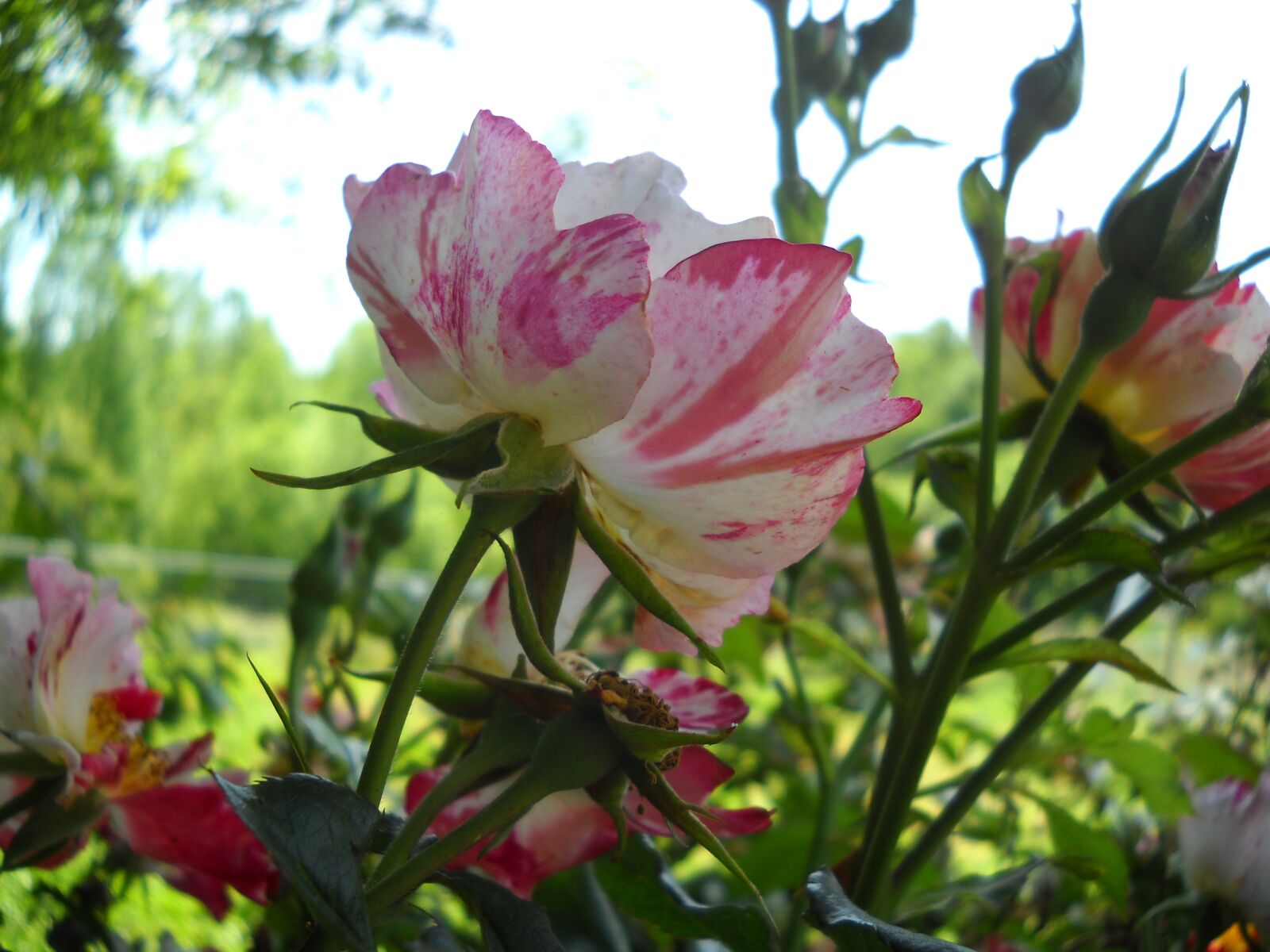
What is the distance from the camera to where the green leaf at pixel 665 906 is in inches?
8.3

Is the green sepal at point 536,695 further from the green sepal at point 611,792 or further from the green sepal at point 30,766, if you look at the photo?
the green sepal at point 30,766

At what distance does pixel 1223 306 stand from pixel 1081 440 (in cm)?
4

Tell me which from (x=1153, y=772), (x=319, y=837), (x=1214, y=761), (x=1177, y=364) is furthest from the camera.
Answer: (x=1214, y=761)

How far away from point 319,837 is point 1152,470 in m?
0.16

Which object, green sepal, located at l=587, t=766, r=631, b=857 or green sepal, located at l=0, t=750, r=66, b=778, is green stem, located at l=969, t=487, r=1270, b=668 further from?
green sepal, located at l=0, t=750, r=66, b=778

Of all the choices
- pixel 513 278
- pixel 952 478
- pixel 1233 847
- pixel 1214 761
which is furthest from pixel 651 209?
pixel 1214 761

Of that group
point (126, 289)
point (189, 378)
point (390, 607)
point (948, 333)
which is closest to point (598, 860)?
point (390, 607)

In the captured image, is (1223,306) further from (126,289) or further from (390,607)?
(126,289)

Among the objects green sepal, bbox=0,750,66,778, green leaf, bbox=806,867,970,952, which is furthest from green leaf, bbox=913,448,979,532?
green sepal, bbox=0,750,66,778

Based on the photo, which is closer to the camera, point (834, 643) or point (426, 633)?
point (426, 633)

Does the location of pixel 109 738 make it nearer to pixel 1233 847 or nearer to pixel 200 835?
pixel 200 835

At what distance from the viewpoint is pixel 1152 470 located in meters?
0.21

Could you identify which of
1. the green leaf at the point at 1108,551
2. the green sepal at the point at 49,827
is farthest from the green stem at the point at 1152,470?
the green sepal at the point at 49,827

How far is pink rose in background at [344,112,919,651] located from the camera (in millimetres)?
146
